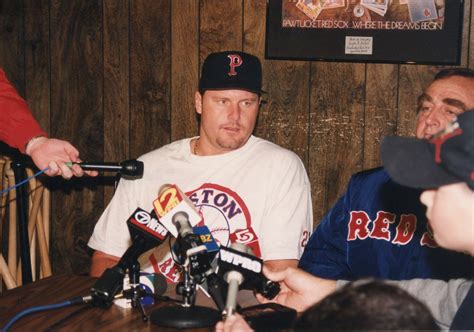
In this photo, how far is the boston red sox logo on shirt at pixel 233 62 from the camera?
2.67 m

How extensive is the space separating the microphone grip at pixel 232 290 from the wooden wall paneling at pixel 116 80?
1.86 meters

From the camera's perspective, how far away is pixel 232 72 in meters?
2.67

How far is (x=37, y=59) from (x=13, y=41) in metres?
0.16

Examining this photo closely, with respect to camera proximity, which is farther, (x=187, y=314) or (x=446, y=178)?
(x=187, y=314)

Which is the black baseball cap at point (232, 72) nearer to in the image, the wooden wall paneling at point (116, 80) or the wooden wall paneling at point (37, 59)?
the wooden wall paneling at point (116, 80)

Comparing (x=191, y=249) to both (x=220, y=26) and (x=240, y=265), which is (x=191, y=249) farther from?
(x=220, y=26)

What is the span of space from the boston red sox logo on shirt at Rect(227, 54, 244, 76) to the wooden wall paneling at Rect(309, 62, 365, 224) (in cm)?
48

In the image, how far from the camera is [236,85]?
2.67 m

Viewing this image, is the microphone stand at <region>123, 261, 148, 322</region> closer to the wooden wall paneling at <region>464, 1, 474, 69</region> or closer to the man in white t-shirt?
the man in white t-shirt

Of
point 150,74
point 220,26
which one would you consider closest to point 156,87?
point 150,74

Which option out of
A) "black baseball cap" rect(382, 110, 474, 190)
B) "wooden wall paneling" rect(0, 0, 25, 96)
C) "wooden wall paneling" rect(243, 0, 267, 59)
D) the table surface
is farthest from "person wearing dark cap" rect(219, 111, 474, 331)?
"wooden wall paneling" rect(0, 0, 25, 96)

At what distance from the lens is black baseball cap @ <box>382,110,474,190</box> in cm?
114

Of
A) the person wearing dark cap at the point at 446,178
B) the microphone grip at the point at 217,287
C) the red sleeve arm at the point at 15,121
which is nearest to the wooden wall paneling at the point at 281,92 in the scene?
the red sleeve arm at the point at 15,121

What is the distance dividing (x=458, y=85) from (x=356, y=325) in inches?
59.1
